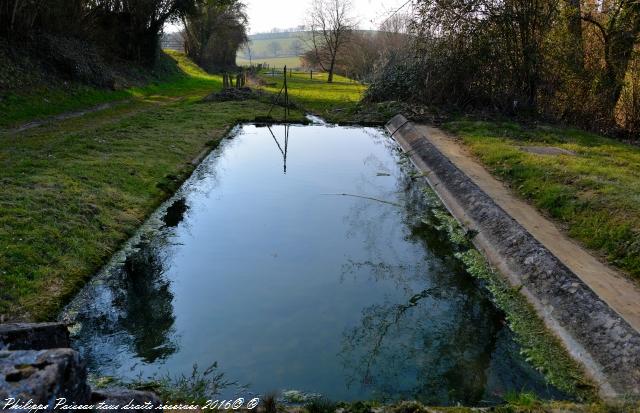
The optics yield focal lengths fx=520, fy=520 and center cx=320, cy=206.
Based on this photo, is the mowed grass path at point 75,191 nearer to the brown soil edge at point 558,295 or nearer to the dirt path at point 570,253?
the brown soil edge at point 558,295

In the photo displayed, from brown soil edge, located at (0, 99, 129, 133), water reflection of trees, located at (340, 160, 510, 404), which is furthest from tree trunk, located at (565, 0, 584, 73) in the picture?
brown soil edge, located at (0, 99, 129, 133)

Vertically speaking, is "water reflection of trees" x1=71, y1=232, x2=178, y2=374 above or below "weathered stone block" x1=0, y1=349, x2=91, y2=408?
below

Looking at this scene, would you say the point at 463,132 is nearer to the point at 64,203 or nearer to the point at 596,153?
the point at 596,153

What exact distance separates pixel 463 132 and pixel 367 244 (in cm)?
913

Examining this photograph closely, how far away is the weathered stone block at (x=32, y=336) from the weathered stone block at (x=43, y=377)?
0.41 metres

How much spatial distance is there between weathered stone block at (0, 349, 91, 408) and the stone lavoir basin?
1.95m

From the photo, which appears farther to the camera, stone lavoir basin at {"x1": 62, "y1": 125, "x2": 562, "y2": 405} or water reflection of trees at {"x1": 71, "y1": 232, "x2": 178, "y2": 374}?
water reflection of trees at {"x1": 71, "y1": 232, "x2": 178, "y2": 374}

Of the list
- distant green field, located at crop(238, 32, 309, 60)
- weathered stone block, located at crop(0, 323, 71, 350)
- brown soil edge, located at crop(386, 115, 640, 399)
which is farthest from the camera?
distant green field, located at crop(238, 32, 309, 60)

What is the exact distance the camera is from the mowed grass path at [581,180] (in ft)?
23.7

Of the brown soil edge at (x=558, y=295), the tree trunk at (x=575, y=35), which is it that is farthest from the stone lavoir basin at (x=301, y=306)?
the tree trunk at (x=575, y=35)

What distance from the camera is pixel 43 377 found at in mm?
2430

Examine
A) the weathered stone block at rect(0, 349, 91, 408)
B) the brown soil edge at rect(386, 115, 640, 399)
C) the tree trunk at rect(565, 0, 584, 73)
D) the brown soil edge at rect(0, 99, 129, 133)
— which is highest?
the tree trunk at rect(565, 0, 584, 73)

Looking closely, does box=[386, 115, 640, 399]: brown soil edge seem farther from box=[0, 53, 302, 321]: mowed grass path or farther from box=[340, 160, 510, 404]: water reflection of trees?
box=[0, 53, 302, 321]: mowed grass path

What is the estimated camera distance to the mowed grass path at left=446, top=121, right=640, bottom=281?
284 inches
